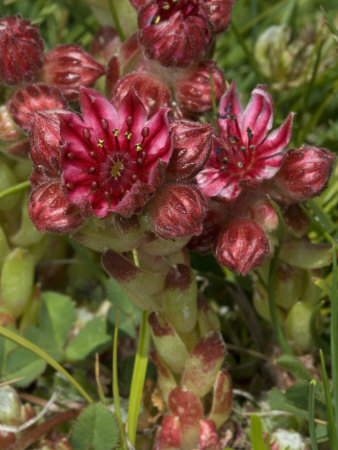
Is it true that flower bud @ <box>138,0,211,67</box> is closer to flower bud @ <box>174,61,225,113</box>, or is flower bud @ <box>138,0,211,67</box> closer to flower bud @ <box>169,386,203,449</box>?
flower bud @ <box>174,61,225,113</box>

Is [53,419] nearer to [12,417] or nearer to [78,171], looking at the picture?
[12,417]

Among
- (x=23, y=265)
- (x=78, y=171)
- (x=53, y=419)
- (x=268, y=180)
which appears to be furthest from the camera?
(x=23, y=265)

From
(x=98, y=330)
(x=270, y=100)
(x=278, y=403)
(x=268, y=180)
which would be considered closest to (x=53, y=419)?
(x=98, y=330)

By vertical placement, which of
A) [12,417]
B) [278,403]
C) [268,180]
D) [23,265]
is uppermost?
[268,180]

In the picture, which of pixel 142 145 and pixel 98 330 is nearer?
pixel 142 145

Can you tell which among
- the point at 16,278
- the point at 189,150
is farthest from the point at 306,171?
the point at 16,278

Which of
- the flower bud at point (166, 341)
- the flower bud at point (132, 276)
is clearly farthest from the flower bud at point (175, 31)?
the flower bud at point (166, 341)

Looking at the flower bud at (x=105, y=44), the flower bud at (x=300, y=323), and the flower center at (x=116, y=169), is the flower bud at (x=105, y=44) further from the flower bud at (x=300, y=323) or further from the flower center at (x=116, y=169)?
the flower bud at (x=300, y=323)
